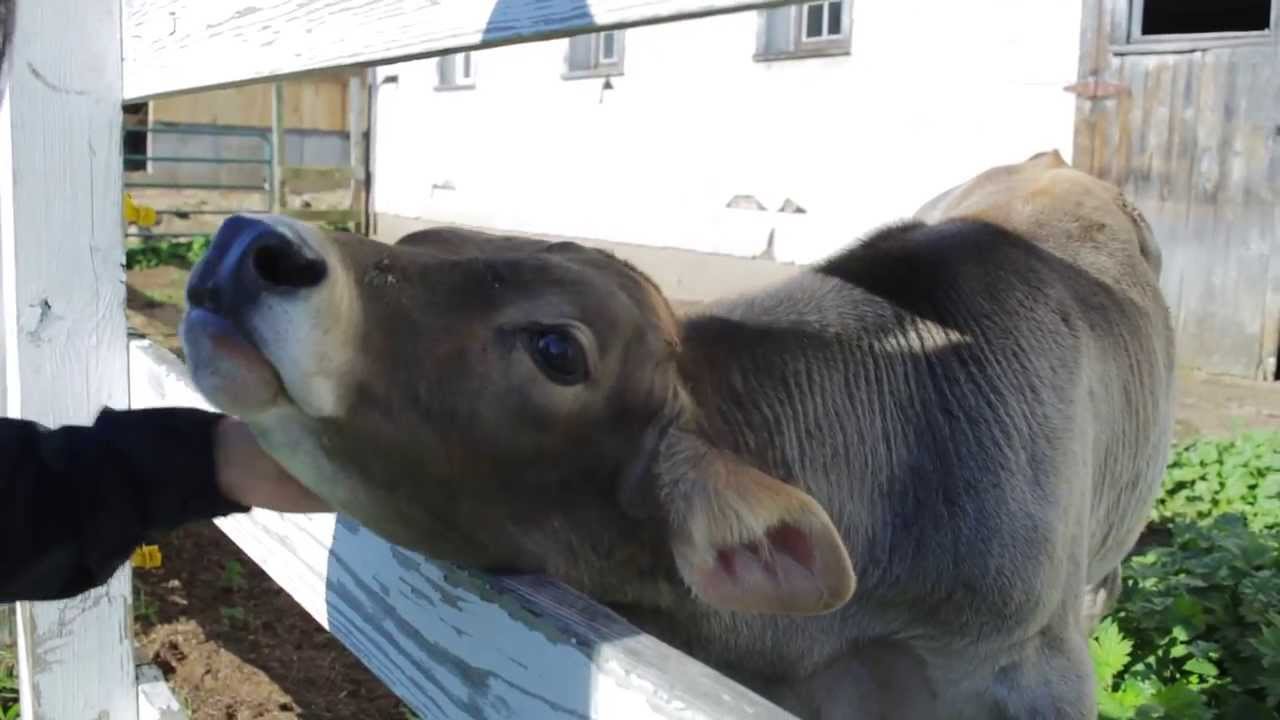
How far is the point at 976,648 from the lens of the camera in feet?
8.33

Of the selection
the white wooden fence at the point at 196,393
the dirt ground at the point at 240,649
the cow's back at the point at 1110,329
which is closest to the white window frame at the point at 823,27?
the cow's back at the point at 1110,329

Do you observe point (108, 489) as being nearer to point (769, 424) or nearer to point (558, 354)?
point (558, 354)

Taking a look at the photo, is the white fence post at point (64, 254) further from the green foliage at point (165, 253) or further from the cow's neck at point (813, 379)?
the green foliage at point (165, 253)

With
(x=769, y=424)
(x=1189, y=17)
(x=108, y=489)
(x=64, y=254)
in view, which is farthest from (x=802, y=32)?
(x=108, y=489)

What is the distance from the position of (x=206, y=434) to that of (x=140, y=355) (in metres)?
1.00

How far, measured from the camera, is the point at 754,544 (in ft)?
5.93

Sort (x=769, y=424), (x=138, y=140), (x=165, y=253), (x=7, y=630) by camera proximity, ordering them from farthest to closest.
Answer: (x=138, y=140) → (x=165, y=253) → (x=7, y=630) → (x=769, y=424)

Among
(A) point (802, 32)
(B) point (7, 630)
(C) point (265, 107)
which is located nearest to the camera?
(B) point (7, 630)

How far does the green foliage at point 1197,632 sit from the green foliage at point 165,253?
11884 mm

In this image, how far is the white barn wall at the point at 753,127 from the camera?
29.7 feet

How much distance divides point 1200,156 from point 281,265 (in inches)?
318

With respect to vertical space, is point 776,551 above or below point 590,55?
below

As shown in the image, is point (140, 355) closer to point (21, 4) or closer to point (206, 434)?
point (21, 4)

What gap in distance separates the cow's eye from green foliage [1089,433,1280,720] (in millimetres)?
2512
